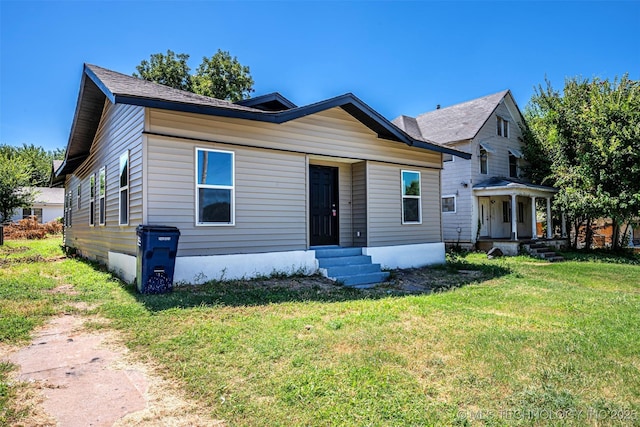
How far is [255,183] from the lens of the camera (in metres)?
8.05

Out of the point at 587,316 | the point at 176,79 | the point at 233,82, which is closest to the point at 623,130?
the point at 587,316

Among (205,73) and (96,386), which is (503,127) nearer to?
(96,386)

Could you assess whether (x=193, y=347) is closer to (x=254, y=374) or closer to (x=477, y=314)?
(x=254, y=374)

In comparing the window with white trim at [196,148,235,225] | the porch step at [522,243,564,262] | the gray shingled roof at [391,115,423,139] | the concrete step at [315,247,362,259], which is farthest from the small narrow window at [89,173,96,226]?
the porch step at [522,243,564,262]

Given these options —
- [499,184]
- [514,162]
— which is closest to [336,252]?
[499,184]

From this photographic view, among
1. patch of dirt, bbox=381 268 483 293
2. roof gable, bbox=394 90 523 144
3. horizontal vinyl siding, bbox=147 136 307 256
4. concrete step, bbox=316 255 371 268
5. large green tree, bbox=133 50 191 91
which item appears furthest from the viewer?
large green tree, bbox=133 50 191 91

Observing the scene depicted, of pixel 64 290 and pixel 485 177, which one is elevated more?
pixel 485 177

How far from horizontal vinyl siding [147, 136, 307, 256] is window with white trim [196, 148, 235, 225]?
10 centimetres

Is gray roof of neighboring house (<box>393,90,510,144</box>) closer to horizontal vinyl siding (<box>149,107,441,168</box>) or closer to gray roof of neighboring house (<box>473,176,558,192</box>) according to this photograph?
gray roof of neighboring house (<box>473,176,558,192</box>)

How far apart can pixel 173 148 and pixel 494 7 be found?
11323 mm

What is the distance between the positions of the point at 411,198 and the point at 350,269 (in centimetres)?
331

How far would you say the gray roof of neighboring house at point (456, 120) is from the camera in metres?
17.4

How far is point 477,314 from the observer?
5.48m

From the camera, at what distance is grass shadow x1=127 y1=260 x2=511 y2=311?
5.89 metres
